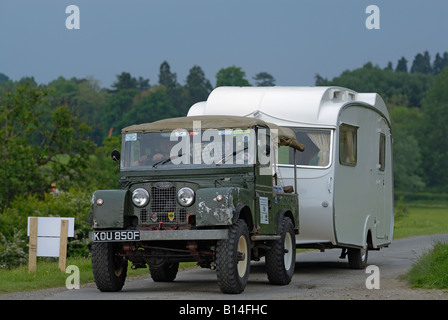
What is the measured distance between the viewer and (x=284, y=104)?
18.2m

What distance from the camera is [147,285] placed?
15.7m

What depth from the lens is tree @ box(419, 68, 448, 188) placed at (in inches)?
4958

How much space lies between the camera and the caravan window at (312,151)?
17.8 m

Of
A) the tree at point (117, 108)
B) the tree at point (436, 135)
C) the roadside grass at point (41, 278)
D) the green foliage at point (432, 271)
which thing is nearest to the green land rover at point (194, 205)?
the roadside grass at point (41, 278)

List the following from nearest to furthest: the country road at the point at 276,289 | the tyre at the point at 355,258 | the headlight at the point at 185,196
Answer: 1. the country road at the point at 276,289
2. the headlight at the point at 185,196
3. the tyre at the point at 355,258

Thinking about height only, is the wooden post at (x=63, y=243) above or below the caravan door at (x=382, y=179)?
below

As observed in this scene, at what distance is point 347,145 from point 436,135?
116 meters

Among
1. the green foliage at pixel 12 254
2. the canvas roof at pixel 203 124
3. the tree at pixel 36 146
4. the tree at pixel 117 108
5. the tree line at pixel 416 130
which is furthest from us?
the tree at pixel 117 108

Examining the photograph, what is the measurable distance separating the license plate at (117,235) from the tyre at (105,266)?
31cm

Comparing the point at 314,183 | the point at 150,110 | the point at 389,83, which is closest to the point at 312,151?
the point at 314,183

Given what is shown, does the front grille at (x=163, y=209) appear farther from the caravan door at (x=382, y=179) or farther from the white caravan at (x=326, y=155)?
the caravan door at (x=382, y=179)

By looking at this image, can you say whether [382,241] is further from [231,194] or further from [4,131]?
[4,131]
